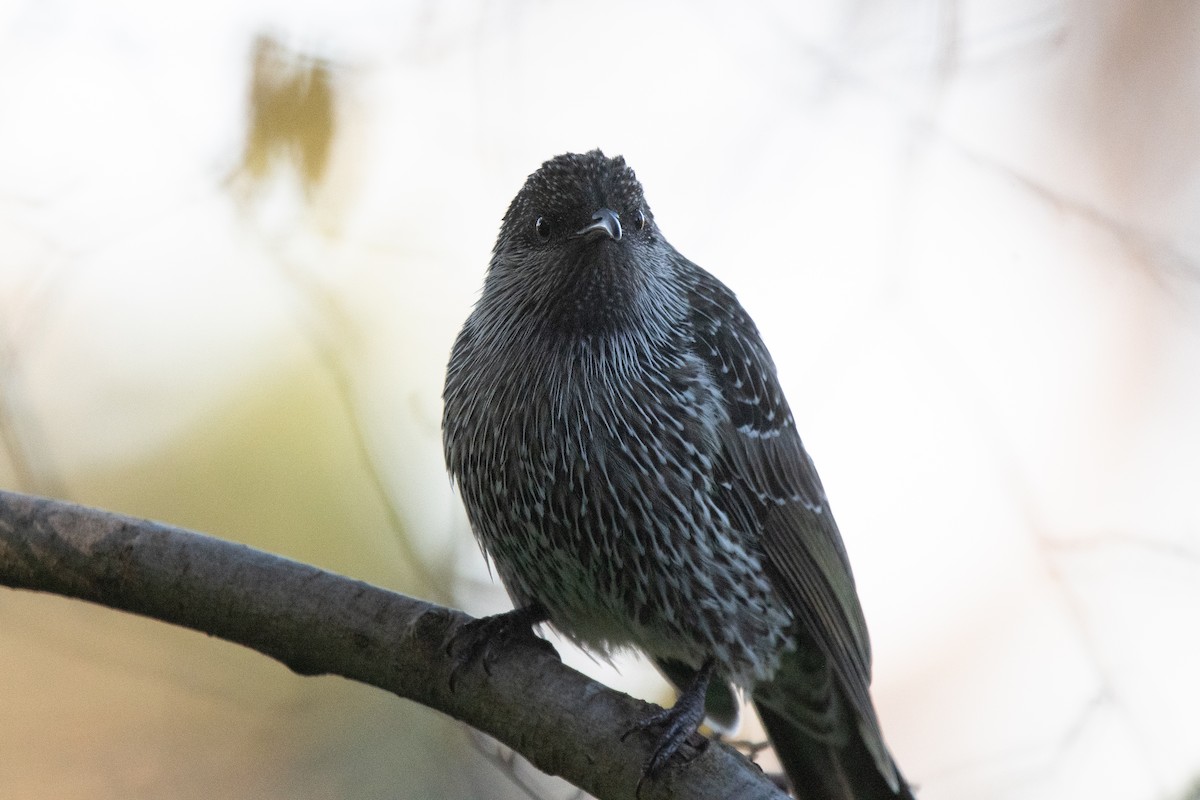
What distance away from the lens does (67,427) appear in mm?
3824

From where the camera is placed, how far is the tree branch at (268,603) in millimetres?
2414

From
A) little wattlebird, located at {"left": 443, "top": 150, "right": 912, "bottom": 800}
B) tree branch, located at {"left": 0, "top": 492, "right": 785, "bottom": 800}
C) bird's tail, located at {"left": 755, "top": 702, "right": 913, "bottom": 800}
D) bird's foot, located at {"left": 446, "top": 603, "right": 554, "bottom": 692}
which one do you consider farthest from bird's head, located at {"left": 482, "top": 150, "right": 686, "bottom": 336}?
bird's tail, located at {"left": 755, "top": 702, "right": 913, "bottom": 800}

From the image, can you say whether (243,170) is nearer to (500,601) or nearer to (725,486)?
(500,601)

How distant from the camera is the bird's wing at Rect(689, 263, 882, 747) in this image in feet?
9.37

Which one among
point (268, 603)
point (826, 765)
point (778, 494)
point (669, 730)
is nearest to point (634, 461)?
point (778, 494)

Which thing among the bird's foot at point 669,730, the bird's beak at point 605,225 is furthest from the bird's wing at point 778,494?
the bird's foot at point 669,730

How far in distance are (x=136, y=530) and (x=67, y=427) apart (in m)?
1.57

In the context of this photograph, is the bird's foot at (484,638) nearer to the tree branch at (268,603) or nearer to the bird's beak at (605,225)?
the tree branch at (268,603)

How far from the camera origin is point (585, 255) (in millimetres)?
2771

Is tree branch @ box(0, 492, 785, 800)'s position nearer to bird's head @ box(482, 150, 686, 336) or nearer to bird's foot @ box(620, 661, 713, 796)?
bird's foot @ box(620, 661, 713, 796)

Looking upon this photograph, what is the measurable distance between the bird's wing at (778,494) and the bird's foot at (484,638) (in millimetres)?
599

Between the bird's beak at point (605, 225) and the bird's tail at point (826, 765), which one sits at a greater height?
the bird's beak at point (605, 225)

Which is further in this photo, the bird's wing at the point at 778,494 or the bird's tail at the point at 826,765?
the bird's tail at the point at 826,765

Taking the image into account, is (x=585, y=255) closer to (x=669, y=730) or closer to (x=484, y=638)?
(x=484, y=638)
